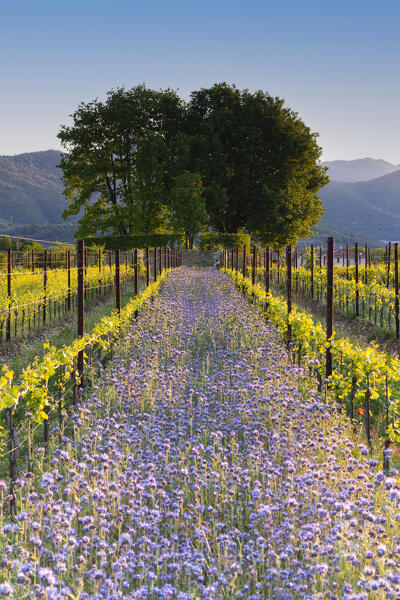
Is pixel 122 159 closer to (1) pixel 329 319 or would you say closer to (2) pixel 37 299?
(2) pixel 37 299

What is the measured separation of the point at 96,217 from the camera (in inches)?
1935

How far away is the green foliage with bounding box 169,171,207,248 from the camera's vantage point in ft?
131

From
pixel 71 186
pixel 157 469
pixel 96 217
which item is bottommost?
pixel 157 469

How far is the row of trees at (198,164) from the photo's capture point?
4256 cm

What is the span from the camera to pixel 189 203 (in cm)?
4031

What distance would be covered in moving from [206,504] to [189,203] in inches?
1480

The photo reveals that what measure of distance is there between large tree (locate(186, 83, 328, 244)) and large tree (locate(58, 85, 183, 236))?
4027 millimetres

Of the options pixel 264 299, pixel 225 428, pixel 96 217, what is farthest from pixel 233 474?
pixel 96 217

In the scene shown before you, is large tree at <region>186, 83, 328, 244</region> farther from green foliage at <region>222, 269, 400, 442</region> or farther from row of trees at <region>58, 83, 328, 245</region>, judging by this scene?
green foliage at <region>222, 269, 400, 442</region>

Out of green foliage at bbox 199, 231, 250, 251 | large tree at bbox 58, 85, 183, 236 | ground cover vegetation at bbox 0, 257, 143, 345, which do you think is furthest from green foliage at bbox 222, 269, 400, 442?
large tree at bbox 58, 85, 183, 236

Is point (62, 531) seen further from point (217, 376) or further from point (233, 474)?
point (217, 376)

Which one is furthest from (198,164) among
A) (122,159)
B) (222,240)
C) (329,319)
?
(329,319)

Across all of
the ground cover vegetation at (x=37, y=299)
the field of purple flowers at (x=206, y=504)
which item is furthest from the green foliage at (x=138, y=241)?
the field of purple flowers at (x=206, y=504)

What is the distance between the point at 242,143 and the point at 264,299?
34.5 meters
